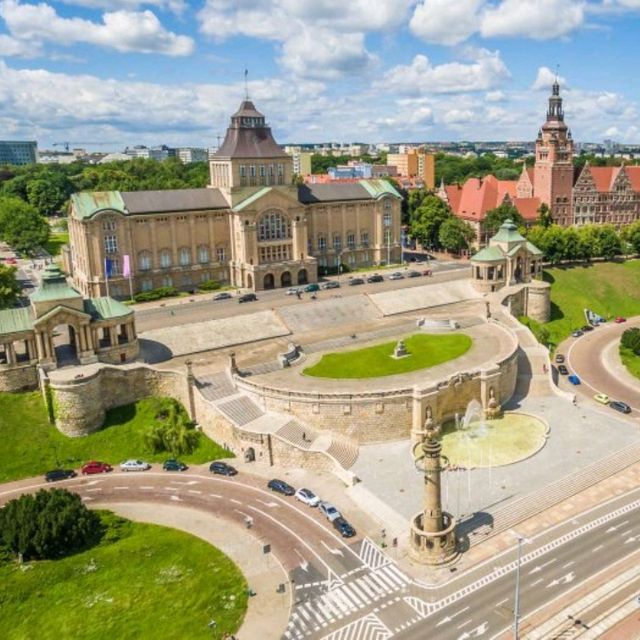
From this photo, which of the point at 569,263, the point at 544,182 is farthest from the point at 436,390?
the point at 544,182

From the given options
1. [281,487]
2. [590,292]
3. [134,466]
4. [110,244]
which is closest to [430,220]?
[590,292]

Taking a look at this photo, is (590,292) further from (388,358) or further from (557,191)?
(388,358)

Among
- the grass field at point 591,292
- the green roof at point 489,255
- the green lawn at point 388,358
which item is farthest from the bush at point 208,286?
the grass field at point 591,292

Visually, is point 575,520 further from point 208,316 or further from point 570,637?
point 208,316

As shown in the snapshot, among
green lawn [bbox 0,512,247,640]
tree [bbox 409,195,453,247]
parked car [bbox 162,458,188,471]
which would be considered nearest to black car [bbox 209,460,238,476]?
parked car [bbox 162,458,188,471]

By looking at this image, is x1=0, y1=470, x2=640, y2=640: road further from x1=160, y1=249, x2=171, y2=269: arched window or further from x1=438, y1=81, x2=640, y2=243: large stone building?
x1=438, y1=81, x2=640, y2=243: large stone building

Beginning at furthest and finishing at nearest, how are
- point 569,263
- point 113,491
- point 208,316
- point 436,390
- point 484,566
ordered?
point 569,263 < point 208,316 < point 436,390 < point 113,491 < point 484,566
